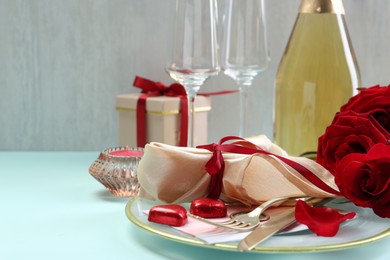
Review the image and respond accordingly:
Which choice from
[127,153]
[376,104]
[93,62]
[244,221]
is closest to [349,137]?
[376,104]

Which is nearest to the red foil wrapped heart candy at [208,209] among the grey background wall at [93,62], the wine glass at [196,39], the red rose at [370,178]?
the red rose at [370,178]

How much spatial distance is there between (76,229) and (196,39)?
0.29 m

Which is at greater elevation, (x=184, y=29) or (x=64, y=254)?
(x=184, y=29)

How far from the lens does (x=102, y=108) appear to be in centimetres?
104

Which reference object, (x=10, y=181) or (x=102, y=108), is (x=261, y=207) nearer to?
(x=10, y=181)

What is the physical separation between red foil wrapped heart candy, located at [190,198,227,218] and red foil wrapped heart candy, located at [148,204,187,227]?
1.0 inches

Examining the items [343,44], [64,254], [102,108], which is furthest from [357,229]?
[102,108]

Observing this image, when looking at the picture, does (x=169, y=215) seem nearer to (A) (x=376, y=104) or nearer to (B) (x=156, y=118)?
(A) (x=376, y=104)

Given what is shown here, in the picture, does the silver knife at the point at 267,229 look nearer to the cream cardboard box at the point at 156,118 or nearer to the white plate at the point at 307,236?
the white plate at the point at 307,236

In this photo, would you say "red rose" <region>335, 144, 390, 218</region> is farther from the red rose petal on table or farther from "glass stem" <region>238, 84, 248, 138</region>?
"glass stem" <region>238, 84, 248, 138</region>

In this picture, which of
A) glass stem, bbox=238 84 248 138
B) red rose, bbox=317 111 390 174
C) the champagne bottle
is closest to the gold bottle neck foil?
the champagne bottle

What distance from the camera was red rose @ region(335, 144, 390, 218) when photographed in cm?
52

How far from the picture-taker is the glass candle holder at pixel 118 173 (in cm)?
67

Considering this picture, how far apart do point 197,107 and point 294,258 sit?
0.47m
